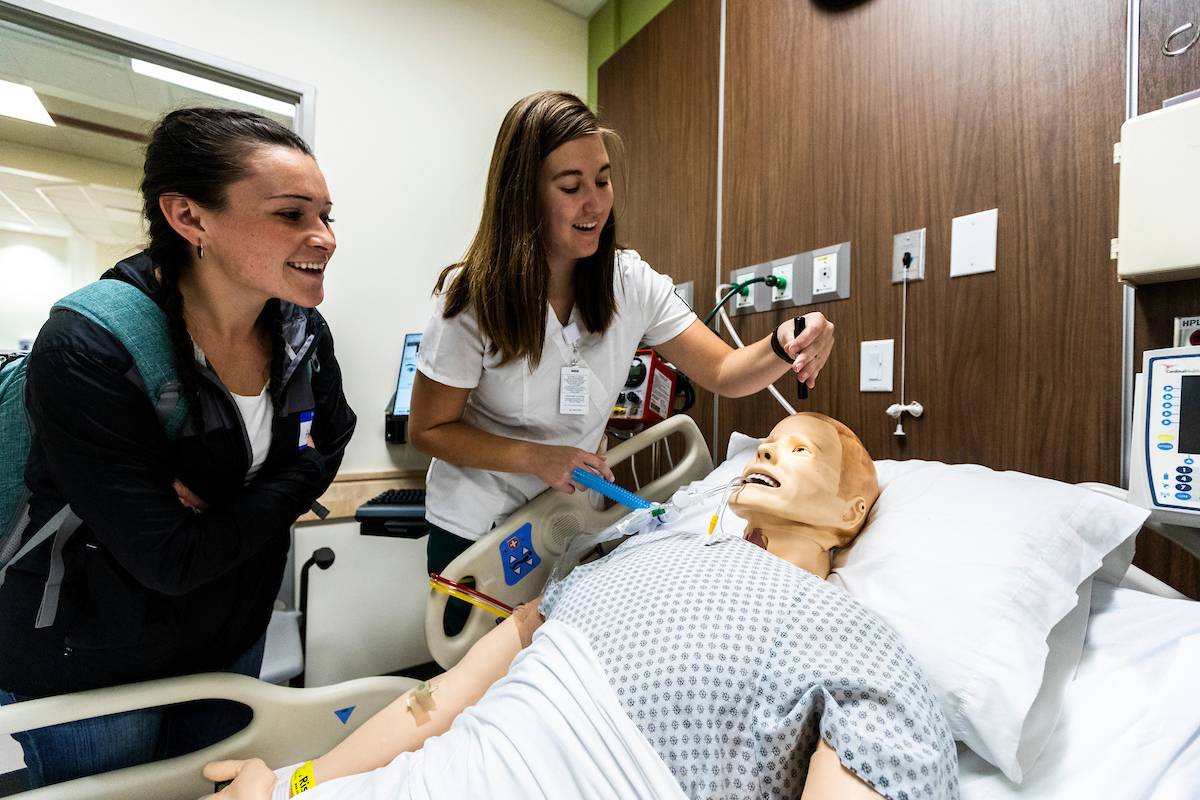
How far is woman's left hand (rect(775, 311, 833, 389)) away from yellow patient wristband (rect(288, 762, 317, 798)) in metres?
1.08

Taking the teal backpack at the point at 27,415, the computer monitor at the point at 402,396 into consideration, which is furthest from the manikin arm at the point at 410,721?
the computer monitor at the point at 402,396

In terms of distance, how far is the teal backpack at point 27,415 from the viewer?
2.98 ft

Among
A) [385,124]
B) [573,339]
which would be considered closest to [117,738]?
[573,339]

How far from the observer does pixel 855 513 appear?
1.12 m

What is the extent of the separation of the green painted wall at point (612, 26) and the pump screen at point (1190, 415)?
7.62 ft

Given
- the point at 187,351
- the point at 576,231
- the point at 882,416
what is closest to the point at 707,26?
the point at 576,231

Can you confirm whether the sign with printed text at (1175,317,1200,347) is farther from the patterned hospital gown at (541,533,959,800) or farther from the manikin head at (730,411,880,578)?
the patterned hospital gown at (541,533,959,800)

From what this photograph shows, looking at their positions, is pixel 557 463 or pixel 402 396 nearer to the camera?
pixel 557 463

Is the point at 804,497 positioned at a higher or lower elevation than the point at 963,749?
higher

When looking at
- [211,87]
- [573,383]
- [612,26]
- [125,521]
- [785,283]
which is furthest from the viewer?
[612,26]

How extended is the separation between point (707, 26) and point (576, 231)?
145 cm

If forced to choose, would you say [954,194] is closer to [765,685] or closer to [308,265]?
[765,685]

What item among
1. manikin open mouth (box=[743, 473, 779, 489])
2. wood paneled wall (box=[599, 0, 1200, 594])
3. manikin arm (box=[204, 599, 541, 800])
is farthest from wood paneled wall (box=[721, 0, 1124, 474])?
manikin arm (box=[204, 599, 541, 800])

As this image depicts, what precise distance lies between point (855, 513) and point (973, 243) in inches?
28.4
